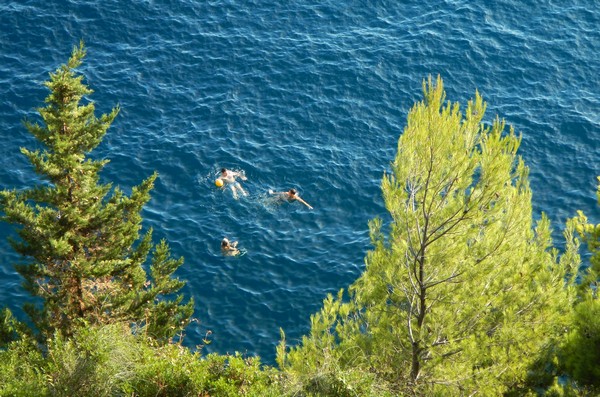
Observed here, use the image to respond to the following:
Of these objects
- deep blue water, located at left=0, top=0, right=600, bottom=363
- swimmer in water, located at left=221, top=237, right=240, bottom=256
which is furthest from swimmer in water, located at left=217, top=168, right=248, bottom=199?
swimmer in water, located at left=221, top=237, right=240, bottom=256

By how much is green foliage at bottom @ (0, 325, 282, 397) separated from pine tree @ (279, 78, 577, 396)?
6.77 feet

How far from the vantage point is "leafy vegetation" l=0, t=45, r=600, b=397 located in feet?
54.1

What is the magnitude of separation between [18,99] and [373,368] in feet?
84.6

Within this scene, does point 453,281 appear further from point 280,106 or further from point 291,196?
point 280,106

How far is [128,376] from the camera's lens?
16719 millimetres

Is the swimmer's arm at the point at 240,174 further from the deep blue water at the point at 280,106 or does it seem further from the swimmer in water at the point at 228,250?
the swimmer in water at the point at 228,250

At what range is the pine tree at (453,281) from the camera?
17547mm

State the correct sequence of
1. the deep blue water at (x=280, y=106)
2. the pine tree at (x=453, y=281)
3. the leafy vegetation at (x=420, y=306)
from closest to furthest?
the leafy vegetation at (x=420, y=306), the pine tree at (x=453, y=281), the deep blue water at (x=280, y=106)

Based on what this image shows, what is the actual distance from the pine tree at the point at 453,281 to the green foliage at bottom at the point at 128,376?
2.06 metres

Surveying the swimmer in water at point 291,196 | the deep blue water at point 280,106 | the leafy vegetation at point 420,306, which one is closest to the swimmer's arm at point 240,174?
the deep blue water at point 280,106

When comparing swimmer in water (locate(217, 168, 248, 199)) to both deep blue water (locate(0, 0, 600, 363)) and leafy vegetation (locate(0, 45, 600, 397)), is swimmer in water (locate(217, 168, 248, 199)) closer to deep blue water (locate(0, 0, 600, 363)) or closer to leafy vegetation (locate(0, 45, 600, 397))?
deep blue water (locate(0, 0, 600, 363))

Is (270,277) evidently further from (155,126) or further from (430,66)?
(430,66)

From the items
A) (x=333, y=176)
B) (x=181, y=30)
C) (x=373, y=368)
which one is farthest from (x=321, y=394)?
(x=181, y=30)

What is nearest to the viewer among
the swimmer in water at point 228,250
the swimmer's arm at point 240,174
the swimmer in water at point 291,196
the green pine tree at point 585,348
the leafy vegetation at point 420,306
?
the green pine tree at point 585,348
